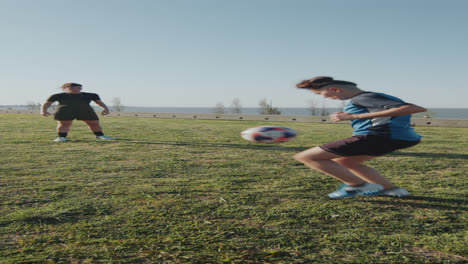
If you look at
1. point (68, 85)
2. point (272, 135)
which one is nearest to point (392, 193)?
point (272, 135)

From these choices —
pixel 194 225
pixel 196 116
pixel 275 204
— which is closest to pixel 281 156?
pixel 275 204

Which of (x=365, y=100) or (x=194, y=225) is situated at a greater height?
(x=365, y=100)

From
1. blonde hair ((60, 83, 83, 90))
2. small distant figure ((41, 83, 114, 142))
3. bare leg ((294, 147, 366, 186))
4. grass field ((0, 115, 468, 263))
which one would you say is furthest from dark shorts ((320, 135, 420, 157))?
blonde hair ((60, 83, 83, 90))

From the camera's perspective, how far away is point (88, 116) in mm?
10469

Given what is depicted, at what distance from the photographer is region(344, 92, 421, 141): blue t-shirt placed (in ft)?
11.8

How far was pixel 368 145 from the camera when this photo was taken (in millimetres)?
3777

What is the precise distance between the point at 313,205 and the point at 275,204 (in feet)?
1.32

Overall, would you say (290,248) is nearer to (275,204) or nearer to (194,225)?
(194,225)

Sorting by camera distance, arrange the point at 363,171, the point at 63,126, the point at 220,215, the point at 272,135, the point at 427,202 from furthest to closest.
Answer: the point at 63,126 < the point at 272,135 < the point at 363,171 < the point at 427,202 < the point at 220,215

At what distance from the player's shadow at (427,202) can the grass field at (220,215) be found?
0.01 m

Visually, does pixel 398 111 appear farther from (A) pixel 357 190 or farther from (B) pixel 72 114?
(B) pixel 72 114

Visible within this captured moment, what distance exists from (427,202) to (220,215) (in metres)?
2.29

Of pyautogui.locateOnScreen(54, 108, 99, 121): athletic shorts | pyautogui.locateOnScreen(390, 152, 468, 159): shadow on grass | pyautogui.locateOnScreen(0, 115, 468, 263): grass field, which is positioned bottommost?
pyautogui.locateOnScreen(0, 115, 468, 263): grass field

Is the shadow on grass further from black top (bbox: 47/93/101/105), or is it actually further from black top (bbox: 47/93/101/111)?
black top (bbox: 47/93/101/105)
